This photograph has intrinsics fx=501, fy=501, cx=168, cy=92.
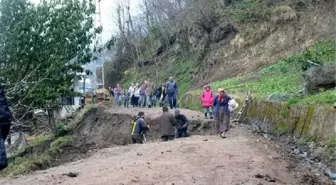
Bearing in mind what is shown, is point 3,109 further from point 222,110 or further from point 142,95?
point 142,95

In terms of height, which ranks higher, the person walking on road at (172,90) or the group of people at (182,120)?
the person walking on road at (172,90)

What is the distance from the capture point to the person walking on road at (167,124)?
1716 centimetres

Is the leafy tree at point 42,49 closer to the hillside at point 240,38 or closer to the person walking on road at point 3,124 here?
the hillside at point 240,38

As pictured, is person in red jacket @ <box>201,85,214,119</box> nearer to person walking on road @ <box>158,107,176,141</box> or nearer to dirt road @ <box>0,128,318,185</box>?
person walking on road @ <box>158,107,176,141</box>

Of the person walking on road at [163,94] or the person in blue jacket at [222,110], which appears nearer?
the person in blue jacket at [222,110]

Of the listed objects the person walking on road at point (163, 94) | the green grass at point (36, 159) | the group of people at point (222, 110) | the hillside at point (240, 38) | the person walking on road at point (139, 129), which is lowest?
the green grass at point (36, 159)

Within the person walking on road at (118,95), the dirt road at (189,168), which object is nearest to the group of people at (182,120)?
the dirt road at (189,168)

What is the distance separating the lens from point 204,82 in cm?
3862

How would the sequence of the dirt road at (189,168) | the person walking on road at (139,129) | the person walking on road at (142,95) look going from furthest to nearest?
the person walking on road at (142,95) < the person walking on road at (139,129) < the dirt road at (189,168)

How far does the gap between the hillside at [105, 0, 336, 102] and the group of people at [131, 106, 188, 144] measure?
13.8ft

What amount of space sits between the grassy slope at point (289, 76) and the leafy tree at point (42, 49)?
8356 mm

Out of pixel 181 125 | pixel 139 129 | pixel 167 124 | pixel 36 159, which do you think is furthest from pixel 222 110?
pixel 36 159

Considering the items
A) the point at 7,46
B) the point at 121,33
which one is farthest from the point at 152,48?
the point at 7,46

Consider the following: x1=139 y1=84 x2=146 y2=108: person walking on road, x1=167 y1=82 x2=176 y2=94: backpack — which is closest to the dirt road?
x1=167 y1=82 x2=176 y2=94: backpack
